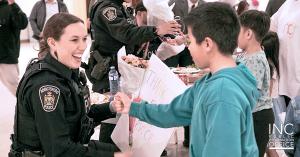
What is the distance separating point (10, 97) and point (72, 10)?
21.7 feet

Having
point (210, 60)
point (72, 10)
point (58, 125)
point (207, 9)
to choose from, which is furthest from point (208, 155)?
point (72, 10)

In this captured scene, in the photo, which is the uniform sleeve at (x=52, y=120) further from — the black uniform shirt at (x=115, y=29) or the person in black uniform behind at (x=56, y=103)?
the black uniform shirt at (x=115, y=29)

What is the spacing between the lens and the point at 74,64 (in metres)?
2.32

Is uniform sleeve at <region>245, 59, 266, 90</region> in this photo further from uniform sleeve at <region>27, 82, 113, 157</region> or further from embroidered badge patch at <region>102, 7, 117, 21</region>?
uniform sleeve at <region>27, 82, 113, 157</region>

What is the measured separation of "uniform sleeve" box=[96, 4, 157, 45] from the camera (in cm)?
337

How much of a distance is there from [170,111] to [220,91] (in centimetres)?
44

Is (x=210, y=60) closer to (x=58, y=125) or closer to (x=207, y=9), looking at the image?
(x=207, y=9)

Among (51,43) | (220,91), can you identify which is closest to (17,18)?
(51,43)

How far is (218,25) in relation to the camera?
Result: 1.63 meters

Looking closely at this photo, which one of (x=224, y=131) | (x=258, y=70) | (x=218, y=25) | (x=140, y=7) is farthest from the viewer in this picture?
(x=140, y=7)

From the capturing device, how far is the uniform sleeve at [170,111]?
1896 mm

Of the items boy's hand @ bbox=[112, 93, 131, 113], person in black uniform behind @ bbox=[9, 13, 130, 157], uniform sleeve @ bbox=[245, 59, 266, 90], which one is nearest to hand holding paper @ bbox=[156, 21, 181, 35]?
uniform sleeve @ bbox=[245, 59, 266, 90]

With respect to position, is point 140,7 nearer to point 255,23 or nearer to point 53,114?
point 255,23

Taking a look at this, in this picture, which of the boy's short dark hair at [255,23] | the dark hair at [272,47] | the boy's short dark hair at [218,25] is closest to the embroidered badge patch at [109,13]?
the boy's short dark hair at [255,23]
